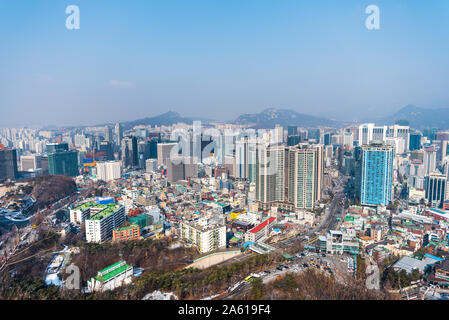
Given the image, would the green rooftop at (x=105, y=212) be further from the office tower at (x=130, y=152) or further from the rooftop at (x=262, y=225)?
the office tower at (x=130, y=152)

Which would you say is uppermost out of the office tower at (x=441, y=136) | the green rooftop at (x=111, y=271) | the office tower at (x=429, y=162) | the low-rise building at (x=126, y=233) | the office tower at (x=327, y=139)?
the office tower at (x=441, y=136)

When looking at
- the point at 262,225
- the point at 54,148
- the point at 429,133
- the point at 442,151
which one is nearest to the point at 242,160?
the point at 262,225

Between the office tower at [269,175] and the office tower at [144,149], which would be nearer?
the office tower at [269,175]

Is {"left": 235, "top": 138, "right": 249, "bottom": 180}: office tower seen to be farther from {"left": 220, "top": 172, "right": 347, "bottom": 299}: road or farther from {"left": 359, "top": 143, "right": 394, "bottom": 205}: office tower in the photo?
{"left": 359, "top": 143, "right": 394, "bottom": 205}: office tower

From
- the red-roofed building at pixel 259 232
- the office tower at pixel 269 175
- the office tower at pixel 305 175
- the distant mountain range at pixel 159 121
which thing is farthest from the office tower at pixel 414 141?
the red-roofed building at pixel 259 232

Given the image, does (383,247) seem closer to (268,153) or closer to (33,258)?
(268,153)

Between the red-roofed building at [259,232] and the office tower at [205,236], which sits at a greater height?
the office tower at [205,236]

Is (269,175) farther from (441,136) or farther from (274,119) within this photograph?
(441,136)
